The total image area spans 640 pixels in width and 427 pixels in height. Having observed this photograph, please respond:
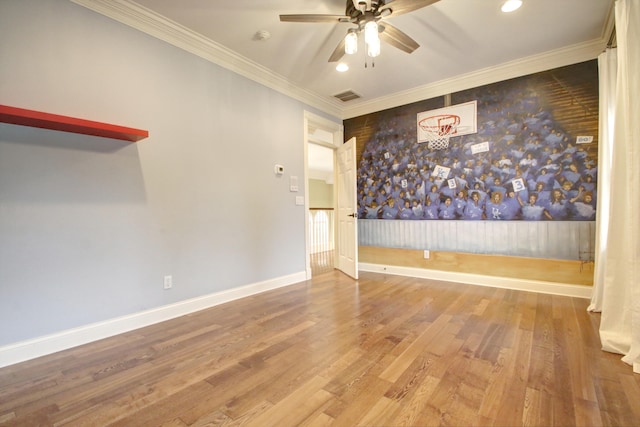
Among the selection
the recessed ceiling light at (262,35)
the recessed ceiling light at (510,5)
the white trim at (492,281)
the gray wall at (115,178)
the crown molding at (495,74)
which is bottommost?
the white trim at (492,281)

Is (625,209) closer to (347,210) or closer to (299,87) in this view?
(347,210)

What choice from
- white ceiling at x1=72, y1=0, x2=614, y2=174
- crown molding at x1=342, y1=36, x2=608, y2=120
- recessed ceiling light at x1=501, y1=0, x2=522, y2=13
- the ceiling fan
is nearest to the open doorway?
crown molding at x1=342, y1=36, x2=608, y2=120

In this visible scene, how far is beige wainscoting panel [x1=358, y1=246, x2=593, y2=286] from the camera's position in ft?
10.5

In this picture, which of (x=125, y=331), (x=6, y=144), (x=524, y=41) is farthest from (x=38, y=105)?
(x=524, y=41)

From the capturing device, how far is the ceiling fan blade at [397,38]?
88.3 inches

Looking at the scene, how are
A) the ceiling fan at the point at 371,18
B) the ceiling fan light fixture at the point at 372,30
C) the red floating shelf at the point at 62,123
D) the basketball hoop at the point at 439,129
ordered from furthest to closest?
the basketball hoop at the point at 439,129 → the ceiling fan light fixture at the point at 372,30 → the ceiling fan at the point at 371,18 → the red floating shelf at the point at 62,123

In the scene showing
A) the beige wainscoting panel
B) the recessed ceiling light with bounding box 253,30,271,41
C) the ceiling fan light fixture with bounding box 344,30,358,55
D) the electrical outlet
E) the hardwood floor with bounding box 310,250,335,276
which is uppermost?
the recessed ceiling light with bounding box 253,30,271,41

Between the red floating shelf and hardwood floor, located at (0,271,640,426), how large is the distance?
1.63 meters

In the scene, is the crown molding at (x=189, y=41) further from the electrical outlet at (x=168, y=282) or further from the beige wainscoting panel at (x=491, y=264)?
the beige wainscoting panel at (x=491, y=264)

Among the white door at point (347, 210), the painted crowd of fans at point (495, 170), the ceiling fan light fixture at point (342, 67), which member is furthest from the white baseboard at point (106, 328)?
the ceiling fan light fixture at point (342, 67)

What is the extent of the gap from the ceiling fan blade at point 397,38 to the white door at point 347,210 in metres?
1.76

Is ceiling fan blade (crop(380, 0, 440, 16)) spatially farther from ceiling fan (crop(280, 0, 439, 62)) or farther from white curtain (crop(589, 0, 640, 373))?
white curtain (crop(589, 0, 640, 373))

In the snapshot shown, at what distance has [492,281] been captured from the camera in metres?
3.70

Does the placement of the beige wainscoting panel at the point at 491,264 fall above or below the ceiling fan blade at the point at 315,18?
below
